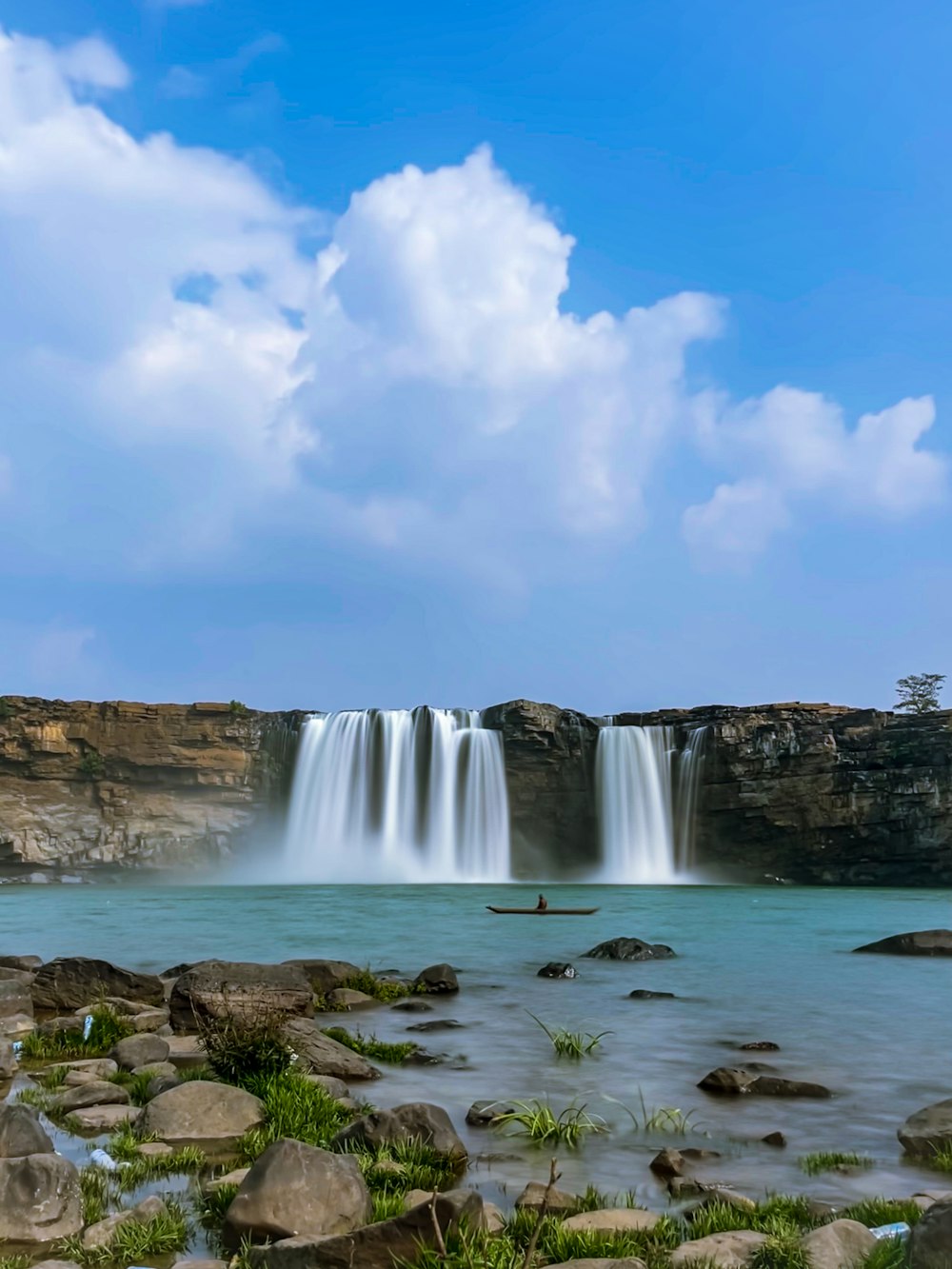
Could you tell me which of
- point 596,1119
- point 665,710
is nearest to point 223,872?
point 665,710

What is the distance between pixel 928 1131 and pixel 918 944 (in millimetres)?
16547

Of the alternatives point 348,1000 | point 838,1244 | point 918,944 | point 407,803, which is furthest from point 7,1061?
point 407,803

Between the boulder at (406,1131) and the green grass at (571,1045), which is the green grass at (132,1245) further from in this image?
the green grass at (571,1045)

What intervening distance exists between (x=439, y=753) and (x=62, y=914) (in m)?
33.0

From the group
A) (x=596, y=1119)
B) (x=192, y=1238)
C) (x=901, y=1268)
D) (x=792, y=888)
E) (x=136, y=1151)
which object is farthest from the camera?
(x=792, y=888)

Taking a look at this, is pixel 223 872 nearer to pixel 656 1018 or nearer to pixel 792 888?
pixel 792 888

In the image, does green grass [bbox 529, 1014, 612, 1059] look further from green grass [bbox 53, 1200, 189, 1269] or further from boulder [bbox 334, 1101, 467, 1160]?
green grass [bbox 53, 1200, 189, 1269]

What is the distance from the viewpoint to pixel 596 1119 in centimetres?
780

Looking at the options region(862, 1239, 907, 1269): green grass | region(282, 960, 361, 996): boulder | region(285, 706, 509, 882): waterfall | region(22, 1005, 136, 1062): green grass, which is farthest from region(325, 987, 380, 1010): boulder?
region(285, 706, 509, 882): waterfall

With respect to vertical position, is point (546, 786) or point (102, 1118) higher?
point (546, 786)

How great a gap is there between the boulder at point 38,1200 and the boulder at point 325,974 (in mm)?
9137

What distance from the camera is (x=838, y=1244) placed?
4699 mm

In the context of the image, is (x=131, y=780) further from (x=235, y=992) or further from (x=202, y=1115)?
(x=202, y=1115)

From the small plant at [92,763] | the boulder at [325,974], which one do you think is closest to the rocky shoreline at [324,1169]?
the boulder at [325,974]
